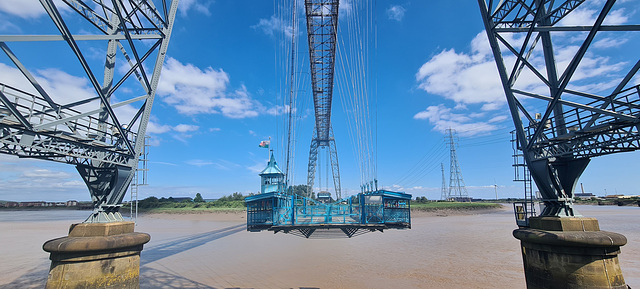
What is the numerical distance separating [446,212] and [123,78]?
231 feet

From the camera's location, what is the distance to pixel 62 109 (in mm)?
9562

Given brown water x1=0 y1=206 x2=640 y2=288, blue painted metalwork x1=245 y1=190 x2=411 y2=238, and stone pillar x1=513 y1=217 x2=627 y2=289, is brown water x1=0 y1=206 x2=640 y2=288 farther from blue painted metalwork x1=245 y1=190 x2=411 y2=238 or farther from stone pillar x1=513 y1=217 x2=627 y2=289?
stone pillar x1=513 y1=217 x2=627 y2=289

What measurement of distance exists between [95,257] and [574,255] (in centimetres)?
1554

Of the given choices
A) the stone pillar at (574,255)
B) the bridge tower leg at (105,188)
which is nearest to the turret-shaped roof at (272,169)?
the bridge tower leg at (105,188)

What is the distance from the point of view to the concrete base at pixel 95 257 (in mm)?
9742

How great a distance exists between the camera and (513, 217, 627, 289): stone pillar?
377 inches

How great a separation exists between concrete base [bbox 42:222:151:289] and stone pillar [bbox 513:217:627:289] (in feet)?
46.7

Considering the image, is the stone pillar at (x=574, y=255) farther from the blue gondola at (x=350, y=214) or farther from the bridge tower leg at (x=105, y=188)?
the bridge tower leg at (x=105, y=188)

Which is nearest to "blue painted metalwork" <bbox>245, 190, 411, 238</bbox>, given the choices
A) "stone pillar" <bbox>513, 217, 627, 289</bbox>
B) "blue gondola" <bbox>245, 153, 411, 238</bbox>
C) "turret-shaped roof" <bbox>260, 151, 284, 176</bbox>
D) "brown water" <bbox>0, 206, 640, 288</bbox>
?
"blue gondola" <bbox>245, 153, 411, 238</bbox>

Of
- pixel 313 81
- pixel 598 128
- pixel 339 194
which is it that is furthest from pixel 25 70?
pixel 339 194

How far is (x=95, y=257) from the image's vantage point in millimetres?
10094

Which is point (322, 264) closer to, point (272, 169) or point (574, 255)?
point (574, 255)

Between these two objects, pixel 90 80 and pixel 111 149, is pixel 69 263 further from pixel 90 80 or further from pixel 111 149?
pixel 90 80

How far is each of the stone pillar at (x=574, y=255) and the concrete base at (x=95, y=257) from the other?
14249 mm
